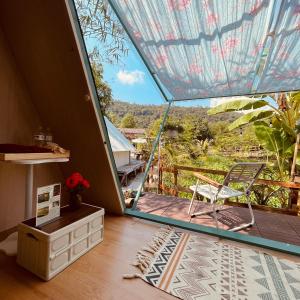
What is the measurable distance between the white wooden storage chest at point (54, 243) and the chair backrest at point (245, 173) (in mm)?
1773

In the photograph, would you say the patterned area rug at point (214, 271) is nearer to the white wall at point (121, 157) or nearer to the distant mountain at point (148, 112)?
the white wall at point (121, 157)

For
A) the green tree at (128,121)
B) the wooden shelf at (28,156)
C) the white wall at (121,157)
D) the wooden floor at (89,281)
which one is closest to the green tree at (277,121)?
the green tree at (128,121)

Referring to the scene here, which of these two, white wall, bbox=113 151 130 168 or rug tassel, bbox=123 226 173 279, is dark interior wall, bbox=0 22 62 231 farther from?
rug tassel, bbox=123 226 173 279

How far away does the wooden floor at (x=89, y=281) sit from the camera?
1.20m

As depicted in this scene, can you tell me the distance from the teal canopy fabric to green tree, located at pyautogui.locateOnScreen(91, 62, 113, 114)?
435 millimetres

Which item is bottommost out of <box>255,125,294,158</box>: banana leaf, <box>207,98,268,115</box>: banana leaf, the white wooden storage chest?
the white wooden storage chest

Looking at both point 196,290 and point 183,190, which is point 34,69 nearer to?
point 196,290

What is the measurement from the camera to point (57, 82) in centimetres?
176

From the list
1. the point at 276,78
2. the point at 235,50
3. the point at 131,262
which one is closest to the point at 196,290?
Answer: the point at 131,262

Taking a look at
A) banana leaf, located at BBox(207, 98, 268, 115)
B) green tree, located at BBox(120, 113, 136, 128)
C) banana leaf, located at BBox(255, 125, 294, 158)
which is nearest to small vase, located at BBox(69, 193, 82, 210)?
green tree, located at BBox(120, 113, 136, 128)

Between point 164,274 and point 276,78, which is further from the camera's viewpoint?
point 276,78

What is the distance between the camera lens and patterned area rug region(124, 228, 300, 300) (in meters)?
1.27

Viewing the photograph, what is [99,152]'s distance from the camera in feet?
6.72

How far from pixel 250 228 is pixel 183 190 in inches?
54.6
